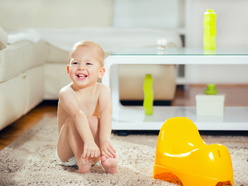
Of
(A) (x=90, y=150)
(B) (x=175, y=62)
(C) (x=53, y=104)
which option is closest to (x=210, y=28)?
(B) (x=175, y=62)

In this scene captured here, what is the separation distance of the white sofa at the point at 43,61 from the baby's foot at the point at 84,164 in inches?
20.3

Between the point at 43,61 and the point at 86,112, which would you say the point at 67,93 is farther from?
the point at 43,61

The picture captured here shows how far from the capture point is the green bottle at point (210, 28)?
5.35ft

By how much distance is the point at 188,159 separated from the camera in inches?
35.5

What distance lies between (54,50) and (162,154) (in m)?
1.36

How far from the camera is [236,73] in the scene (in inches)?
127

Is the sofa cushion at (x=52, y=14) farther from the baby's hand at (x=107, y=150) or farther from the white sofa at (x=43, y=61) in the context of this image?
the baby's hand at (x=107, y=150)

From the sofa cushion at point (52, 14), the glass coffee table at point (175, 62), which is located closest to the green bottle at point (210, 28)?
the glass coffee table at point (175, 62)

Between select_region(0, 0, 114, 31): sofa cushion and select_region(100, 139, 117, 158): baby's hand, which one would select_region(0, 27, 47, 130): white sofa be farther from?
select_region(0, 0, 114, 31): sofa cushion

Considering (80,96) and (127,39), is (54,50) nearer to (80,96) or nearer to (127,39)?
(127,39)

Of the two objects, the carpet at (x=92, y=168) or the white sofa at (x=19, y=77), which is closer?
the carpet at (x=92, y=168)

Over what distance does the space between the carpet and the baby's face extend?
28 centimetres

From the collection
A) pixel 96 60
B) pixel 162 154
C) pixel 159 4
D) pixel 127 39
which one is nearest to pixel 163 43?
pixel 127 39

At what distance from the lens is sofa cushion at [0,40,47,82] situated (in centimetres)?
138
